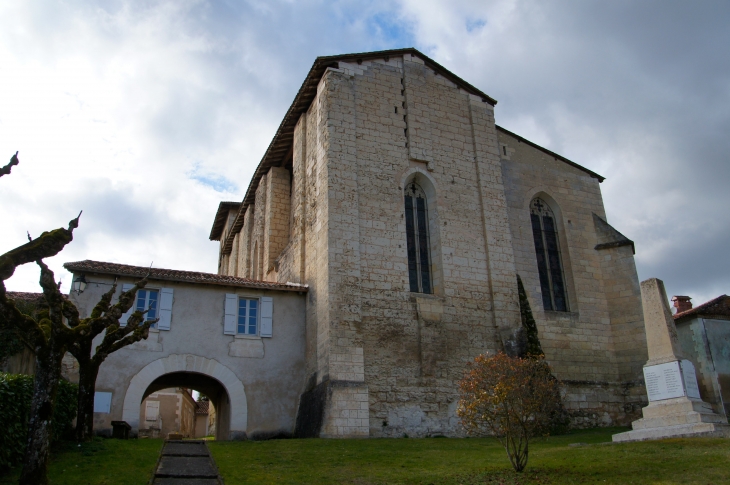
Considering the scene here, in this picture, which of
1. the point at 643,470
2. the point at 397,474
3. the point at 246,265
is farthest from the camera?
the point at 246,265

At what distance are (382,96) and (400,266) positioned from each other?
5565 millimetres

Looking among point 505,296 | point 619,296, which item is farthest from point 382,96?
point 619,296

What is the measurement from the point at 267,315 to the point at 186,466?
735 cm

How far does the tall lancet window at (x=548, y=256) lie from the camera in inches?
813

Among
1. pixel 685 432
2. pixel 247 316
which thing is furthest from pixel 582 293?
pixel 247 316

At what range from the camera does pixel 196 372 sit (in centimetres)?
1647

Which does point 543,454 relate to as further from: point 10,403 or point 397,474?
point 10,403

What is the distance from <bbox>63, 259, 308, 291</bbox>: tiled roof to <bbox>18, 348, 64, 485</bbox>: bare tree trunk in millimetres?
6461

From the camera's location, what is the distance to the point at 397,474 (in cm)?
1014

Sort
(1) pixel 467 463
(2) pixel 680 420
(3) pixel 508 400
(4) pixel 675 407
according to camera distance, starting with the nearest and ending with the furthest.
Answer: (3) pixel 508 400
(1) pixel 467 463
(2) pixel 680 420
(4) pixel 675 407

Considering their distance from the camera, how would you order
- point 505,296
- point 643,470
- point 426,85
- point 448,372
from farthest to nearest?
point 426,85, point 505,296, point 448,372, point 643,470

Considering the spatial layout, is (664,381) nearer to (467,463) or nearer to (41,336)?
(467,463)

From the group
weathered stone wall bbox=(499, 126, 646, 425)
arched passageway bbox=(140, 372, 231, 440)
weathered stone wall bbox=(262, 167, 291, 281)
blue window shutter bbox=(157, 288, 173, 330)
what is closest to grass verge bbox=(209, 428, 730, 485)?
arched passageway bbox=(140, 372, 231, 440)

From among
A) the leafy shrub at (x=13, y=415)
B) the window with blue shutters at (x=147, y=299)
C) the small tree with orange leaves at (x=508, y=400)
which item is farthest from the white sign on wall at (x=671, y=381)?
the window with blue shutters at (x=147, y=299)
